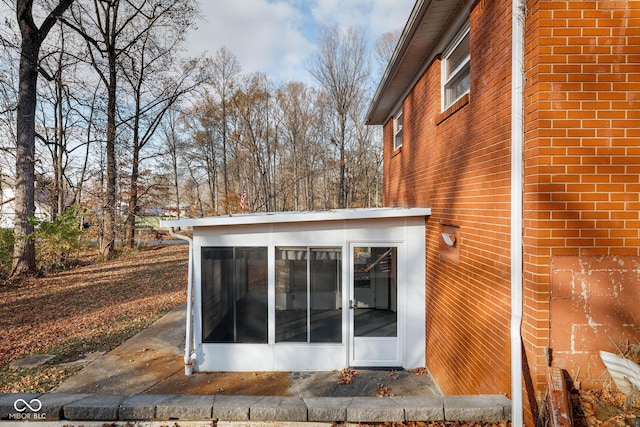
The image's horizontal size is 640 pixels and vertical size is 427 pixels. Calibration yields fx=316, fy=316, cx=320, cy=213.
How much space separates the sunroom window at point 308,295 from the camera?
5262 millimetres

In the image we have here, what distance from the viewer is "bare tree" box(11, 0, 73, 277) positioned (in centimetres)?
1039

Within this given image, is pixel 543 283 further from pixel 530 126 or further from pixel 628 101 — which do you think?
pixel 628 101

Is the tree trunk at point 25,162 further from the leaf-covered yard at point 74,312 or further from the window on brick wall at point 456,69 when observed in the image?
the window on brick wall at point 456,69

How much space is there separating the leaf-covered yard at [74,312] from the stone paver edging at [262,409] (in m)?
2.58

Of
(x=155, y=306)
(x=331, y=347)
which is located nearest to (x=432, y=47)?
(x=331, y=347)

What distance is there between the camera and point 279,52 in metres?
21.3

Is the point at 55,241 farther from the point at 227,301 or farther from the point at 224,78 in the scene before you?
the point at 224,78

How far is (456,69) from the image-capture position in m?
4.29

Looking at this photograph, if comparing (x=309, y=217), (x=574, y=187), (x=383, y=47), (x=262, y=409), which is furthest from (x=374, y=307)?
(x=383, y=47)

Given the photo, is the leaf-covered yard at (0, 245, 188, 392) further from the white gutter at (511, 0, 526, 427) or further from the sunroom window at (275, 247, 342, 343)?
the white gutter at (511, 0, 526, 427)

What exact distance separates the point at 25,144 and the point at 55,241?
11.3ft

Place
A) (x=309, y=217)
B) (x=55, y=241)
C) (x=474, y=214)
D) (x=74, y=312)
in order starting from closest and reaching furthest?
(x=474, y=214) < (x=309, y=217) < (x=74, y=312) < (x=55, y=241)

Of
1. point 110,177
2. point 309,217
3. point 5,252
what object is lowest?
point 5,252

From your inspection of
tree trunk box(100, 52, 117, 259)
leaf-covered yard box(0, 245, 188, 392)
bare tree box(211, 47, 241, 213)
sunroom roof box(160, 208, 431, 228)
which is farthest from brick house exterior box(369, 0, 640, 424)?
bare tree box(211, 47, 241, 213)
